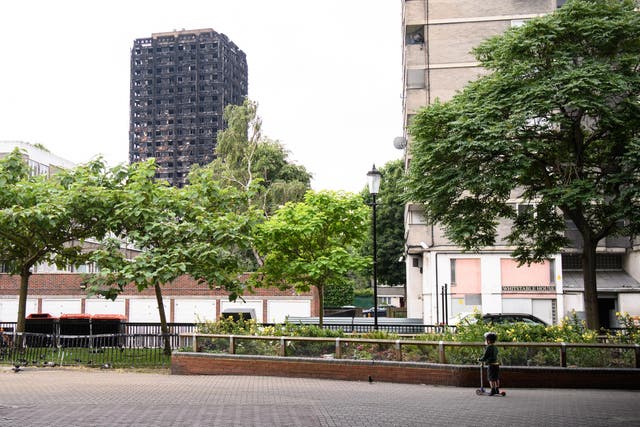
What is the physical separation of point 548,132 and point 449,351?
32.2ft

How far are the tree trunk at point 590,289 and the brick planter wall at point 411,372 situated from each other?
4.85 m

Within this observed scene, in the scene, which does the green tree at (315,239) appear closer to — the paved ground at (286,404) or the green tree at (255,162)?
the paved ground at (286,404)

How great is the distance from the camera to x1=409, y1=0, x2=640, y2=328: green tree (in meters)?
21.0

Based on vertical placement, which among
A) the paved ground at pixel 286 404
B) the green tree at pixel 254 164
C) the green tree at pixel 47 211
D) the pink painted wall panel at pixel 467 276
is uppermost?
the green tree at pixel 254 164

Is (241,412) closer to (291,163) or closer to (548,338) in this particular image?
(548,338)

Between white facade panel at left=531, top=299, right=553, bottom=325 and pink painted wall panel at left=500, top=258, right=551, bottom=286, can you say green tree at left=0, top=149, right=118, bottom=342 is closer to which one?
pink painted wall panel at left=500, top=258, right=551, bottom=286

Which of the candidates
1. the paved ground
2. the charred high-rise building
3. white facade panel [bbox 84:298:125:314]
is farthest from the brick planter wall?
the charred high-rise building

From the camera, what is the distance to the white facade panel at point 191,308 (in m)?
44.1

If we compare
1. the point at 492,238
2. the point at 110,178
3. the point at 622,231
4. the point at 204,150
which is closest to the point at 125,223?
the point at 110,178

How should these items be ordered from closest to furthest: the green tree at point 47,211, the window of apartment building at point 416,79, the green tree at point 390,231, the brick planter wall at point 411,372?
the brick planter wall at point 411,372, the green tree at point 47,211, the window of apartment building at point 416,79, the green tree at point 390,231

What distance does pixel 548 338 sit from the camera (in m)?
17.9

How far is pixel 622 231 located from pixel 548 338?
27.1 feet

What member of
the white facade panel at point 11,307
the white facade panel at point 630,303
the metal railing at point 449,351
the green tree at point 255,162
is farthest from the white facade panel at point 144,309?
the white facade panel at point 630,303

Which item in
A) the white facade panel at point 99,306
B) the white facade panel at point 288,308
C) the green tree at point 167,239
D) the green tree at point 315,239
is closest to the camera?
the green tree at point 167,239
